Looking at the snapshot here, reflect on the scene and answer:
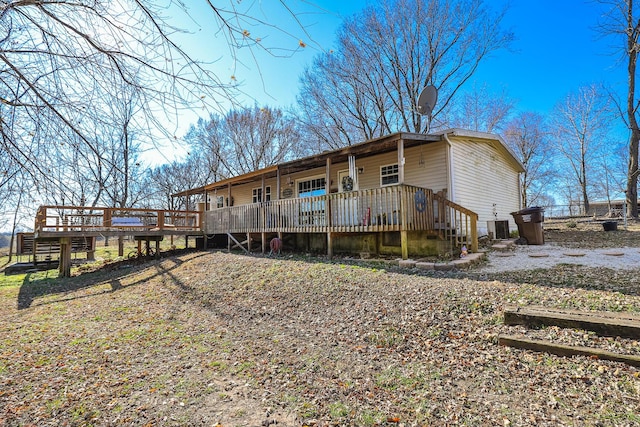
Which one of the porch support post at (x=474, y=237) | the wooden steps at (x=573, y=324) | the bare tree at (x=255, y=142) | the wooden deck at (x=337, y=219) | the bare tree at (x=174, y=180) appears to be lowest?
the wooden steps at (x=573, y=324)

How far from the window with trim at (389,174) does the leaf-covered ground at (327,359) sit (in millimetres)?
4558

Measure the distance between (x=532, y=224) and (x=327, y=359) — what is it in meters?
10.4

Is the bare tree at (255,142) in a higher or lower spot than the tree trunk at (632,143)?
higher

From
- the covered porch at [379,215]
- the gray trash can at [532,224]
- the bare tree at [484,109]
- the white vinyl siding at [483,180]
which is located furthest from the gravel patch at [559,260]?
the bare tree at [484,109]

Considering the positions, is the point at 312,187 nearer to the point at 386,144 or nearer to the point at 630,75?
the point at 386,144

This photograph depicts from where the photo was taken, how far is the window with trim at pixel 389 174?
10383 mm

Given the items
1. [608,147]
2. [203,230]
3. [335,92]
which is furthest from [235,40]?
[608,147]

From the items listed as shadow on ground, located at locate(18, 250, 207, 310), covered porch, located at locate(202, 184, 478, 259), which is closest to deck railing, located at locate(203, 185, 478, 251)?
covered porch, located at locate(202, 184, 478, 259)

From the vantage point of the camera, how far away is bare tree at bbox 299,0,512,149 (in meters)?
16.6

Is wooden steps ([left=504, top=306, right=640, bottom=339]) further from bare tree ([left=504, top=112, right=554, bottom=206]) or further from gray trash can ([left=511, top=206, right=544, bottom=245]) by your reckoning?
bare tree ([left=504, top=112, right=554, bottom=206])

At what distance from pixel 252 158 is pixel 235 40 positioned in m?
24.6

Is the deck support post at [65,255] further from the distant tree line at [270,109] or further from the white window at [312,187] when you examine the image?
the white window at [312,187]

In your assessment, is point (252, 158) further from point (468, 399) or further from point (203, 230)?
point (468, 399)

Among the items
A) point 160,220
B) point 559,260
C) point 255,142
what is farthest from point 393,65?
point 160,220
